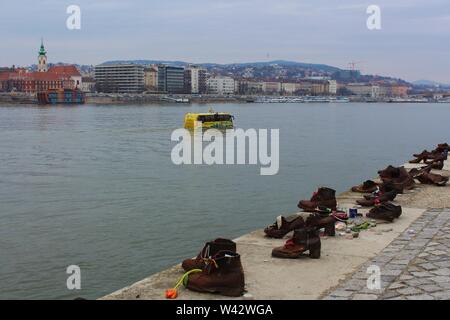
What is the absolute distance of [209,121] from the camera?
49625mm

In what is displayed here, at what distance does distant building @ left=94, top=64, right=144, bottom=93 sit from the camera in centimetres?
18038

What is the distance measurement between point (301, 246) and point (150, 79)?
18228cm

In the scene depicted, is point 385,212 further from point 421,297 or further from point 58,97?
point 58,97

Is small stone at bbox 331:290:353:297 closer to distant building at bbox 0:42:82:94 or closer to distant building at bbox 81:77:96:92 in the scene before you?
distant building at bbox 0:42:82:94

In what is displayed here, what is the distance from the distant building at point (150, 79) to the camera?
603 feet

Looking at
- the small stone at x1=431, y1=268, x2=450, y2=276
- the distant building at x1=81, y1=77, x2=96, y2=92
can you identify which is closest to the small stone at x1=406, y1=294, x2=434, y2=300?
the small stone at x1=431, y1=268, x2=450, y2=276

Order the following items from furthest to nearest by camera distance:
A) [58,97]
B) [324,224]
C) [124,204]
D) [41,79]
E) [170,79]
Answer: [170,79] < [41,79] < [58,97] < [124,204] < [324,224]

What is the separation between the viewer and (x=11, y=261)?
33.6ft

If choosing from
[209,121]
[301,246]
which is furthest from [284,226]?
→ [209,121]

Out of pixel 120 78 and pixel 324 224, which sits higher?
pixel 120 78
